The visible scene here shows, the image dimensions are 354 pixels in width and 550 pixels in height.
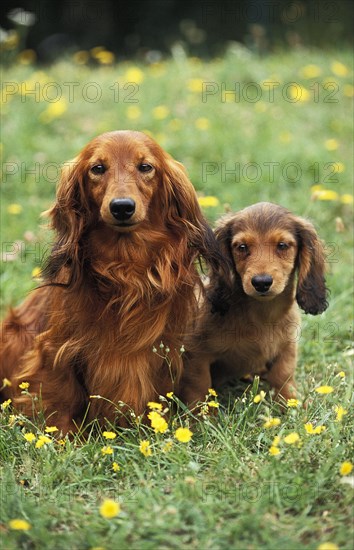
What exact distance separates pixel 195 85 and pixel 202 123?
2.64 ft

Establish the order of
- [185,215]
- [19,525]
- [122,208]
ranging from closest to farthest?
[19,525], [122,208], [185,215]

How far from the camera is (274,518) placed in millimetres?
2496

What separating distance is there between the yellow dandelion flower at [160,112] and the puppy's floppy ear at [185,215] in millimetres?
3257

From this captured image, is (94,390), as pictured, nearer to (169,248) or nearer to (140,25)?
(169,248)

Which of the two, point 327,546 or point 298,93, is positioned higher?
point 298,93

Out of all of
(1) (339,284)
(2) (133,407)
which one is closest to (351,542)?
(2) (133,407)

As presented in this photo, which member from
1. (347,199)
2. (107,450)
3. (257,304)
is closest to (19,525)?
(107,450)

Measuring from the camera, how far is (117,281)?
3.25 m

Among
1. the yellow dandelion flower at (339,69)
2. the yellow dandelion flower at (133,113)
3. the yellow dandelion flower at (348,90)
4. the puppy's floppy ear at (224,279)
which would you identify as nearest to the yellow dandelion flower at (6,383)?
the puppy's floppy ear at (224,279)

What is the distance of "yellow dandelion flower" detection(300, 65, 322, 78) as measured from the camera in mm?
7418

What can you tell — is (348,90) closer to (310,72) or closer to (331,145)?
(310,72)

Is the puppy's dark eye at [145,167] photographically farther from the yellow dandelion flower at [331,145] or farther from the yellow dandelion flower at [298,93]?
the yellow dandelion flower at [298,93]

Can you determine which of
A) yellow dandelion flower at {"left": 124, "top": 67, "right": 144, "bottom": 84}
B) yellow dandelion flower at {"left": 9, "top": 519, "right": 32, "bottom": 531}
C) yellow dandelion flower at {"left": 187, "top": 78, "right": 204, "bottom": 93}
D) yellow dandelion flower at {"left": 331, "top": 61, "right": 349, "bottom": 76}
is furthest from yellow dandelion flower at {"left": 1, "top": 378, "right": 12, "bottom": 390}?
yellow dandelion flower at {"left": 331, "top": 61, "right": 349, "bottom": 76}

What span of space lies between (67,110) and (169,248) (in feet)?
12.9
